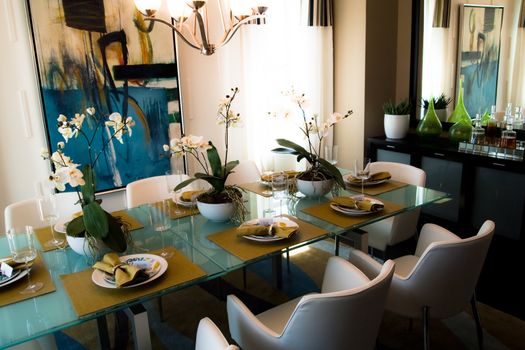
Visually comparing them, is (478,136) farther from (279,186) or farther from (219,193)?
(219,193)

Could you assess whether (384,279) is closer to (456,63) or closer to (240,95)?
(240,95)

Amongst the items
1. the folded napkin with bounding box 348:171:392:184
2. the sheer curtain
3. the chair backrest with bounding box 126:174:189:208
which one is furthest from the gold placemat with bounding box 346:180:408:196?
the sheer curtain

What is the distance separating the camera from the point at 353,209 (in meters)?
2.12

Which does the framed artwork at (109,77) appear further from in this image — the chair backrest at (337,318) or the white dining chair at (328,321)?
the chair backrest at (337,318)

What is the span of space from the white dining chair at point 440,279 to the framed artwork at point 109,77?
6.57ft

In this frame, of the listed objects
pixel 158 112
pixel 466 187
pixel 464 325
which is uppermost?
pixel 158 112

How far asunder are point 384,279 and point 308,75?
281 centimetres

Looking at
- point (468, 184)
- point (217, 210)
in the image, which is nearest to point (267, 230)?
point (217, 210)

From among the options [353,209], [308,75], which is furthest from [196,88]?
[353,209]

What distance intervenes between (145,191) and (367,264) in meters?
1.44

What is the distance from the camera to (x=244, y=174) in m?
3.07

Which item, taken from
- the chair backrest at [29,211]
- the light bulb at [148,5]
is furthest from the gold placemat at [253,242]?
the light bulb at [148,5]

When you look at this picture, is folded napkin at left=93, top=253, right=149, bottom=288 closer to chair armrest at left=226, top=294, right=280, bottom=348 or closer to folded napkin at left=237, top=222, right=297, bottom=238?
chair armrest at left=226, top=294, right=280, bottom=348

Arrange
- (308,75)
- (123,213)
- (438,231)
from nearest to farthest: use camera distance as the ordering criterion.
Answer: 1. (438,231)
2. (123,213)
3. (308,75)
